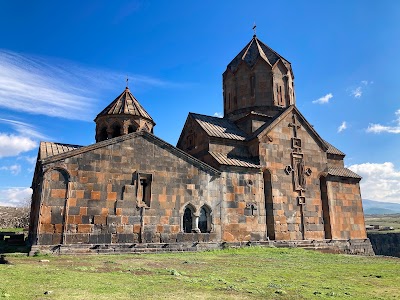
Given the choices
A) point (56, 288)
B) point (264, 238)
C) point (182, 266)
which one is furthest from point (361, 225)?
point (56, 288)

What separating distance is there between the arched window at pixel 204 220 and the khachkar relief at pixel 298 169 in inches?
199

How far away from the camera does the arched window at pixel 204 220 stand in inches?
504

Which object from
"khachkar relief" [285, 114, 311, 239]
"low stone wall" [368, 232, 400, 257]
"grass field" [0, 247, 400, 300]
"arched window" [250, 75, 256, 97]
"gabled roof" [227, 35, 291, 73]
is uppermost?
"gabled roof" [227, 35, 291, 73]

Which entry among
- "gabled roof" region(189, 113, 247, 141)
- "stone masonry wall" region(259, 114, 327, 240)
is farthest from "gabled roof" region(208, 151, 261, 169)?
"gabled roof" region(189, 113, 247, 141)

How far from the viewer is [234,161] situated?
46.8 ft

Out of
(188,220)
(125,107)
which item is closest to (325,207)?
(188,220)

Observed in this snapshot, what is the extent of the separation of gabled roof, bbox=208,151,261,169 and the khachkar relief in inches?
82.0

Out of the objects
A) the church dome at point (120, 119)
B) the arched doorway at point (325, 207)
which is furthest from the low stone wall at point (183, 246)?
the church dome at point (120, 119)

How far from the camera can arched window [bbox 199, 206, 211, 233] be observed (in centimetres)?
1279

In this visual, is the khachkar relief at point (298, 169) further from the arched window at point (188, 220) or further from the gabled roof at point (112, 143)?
the arched window at point (188, 220)

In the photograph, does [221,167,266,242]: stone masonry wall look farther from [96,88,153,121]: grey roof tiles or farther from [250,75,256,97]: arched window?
[96,88,153,121]: grey roof tiles

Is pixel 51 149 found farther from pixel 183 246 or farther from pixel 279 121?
pixel 279 121

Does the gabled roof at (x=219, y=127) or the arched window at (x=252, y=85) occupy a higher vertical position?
the arched window at (x=252, y=85)

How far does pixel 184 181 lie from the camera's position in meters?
12.6
